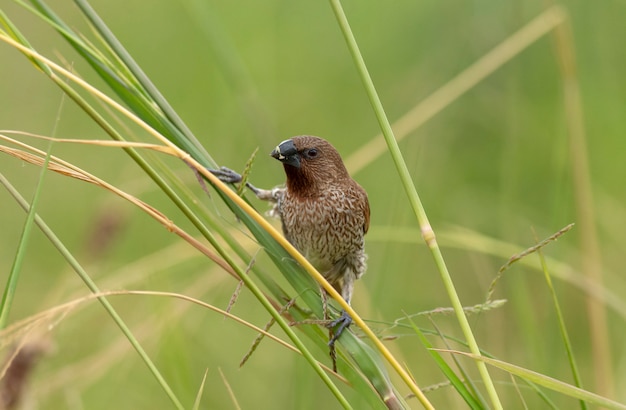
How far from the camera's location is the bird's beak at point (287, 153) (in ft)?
10.3

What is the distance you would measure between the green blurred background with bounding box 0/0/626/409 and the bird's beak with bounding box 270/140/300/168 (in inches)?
4.7

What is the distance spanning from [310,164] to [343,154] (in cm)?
214

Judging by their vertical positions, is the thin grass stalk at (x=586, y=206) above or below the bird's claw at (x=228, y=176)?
below

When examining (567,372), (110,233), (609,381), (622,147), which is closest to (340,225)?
(110,233)

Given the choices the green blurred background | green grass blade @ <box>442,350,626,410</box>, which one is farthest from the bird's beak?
green grass blade @ <box>442,350,626,410</box>

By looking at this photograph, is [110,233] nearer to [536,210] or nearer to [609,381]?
[609,381]

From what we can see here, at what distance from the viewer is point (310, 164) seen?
3.33m

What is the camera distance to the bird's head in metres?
3.25

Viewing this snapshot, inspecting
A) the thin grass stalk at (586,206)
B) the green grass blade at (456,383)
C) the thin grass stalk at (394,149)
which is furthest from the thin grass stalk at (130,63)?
the thin grass stalk at (586,206)

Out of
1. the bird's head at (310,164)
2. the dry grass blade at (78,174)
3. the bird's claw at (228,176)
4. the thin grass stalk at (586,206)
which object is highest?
the dry grass blade at (78,174)

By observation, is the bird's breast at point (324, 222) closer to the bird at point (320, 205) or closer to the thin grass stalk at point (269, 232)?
the bird at point (320, 205)

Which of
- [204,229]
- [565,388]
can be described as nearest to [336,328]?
[204,229]

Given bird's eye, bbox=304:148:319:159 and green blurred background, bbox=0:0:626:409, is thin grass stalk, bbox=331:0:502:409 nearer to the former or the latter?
green blurred background, bbox=0:0:626:409

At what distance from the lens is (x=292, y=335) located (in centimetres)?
180
